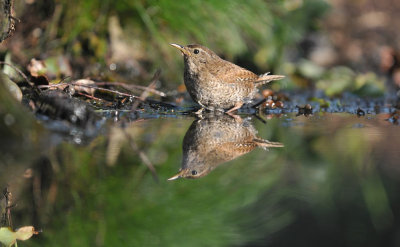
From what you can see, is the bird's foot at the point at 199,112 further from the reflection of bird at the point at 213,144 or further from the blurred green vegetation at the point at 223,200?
the blurred green vegetation at the point at 223,200

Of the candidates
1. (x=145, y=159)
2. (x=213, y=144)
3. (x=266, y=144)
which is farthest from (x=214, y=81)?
(x=145, y=159)

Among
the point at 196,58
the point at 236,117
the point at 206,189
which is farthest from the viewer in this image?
the point at 196,58

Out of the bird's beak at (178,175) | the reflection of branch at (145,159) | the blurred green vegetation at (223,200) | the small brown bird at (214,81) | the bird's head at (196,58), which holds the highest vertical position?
the bird's head at (196,58)

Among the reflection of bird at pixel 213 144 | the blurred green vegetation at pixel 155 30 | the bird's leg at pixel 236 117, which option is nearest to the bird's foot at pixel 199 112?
the bird's leg at pixel 236 117

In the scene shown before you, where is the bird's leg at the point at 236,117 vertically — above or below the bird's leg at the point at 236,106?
below

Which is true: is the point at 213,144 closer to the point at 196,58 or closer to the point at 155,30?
the point at 196,58
